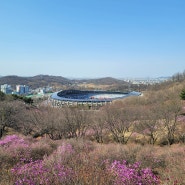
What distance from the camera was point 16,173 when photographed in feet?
19.7

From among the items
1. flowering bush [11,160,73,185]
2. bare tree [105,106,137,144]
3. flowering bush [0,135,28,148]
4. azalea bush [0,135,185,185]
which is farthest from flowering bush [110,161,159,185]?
bare tree [105,106,137,144]

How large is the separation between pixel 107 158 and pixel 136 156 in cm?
142

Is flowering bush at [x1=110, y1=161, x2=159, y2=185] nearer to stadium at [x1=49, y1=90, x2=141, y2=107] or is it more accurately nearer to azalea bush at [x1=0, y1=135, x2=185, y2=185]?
azalea bush at [x1=0, y1=135, x2=185, y2=185]

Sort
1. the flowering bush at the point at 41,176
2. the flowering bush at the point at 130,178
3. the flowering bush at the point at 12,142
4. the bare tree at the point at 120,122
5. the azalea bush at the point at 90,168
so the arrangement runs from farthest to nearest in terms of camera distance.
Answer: the bare tree at the point at 120,122 < the flowering bush at the point at 12,142 < the flowering bush at the point at 130,178 < the azalea bush at the point at 90,168 < the flowering bush at the point at 41,176

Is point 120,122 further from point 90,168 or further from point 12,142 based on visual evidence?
point 90,168

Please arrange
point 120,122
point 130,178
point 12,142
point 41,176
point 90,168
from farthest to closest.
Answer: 1. point 120,122
2. point 12,142
3. point 90,168
4. point 130,178
5. point 41,176

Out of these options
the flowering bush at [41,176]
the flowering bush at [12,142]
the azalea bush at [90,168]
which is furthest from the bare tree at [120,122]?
the flowering bush at [41,176]

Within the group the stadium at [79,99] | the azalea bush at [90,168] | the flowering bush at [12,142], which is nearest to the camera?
the azalea bush at [90,168]

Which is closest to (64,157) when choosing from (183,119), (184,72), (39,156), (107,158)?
(107,158)

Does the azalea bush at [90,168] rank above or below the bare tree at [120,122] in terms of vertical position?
above

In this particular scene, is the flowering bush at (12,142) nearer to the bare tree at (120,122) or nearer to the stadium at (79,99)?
the bare tree at (120,122)

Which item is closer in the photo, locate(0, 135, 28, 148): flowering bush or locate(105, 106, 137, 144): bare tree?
locate(0, 135, 28, 148): flowering bush

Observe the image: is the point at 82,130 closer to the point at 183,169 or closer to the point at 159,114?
the point at 159,114

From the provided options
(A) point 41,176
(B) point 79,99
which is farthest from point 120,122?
(B) point 79,99
